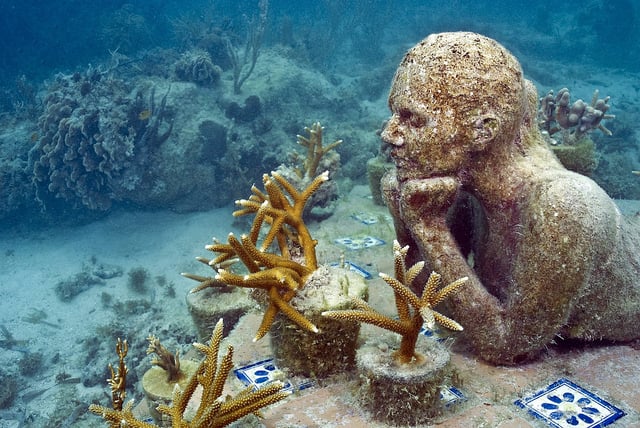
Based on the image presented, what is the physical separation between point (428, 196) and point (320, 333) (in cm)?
111

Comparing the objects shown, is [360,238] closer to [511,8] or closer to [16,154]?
[16,154]

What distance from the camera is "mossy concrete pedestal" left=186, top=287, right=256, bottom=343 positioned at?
3.94 metres

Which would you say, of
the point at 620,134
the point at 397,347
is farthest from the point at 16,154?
the point at 620,134

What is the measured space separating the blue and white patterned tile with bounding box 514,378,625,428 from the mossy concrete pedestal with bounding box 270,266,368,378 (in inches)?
42.7

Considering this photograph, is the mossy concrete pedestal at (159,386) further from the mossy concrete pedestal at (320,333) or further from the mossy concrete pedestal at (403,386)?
the mossy concrete pedestal at (403,386)

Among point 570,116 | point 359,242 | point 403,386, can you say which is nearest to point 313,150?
point 359,242

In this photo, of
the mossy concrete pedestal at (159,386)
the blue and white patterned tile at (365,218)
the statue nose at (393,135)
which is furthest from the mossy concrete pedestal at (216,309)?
the blue and white patterned tile at (365,218)

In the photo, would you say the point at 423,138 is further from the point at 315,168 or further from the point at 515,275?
the point at 315,168

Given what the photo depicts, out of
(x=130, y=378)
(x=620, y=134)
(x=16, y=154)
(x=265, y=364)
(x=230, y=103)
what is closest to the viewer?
(x=265, y=364)

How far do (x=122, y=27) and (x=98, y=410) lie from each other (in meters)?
22.9

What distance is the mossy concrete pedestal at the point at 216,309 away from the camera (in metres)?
3.94

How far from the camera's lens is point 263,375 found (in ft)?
9.85

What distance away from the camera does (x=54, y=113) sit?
9.76 meters

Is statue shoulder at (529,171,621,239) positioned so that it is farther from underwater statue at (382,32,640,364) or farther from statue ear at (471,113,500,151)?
statue ear at (471,113,500,151)
